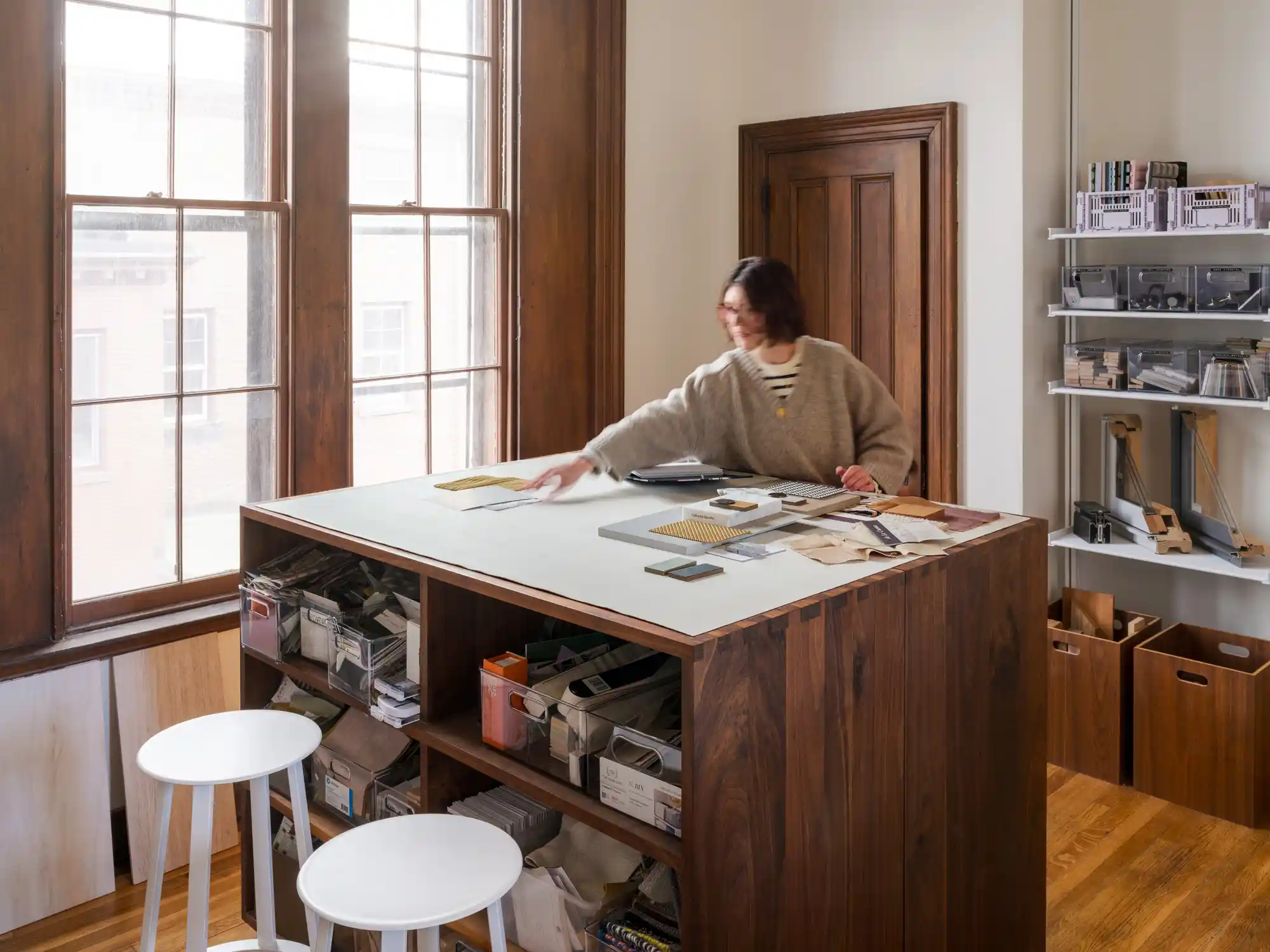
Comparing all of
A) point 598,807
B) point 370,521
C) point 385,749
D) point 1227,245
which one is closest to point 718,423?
point 370,521

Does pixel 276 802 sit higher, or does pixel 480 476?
pixel 480 476

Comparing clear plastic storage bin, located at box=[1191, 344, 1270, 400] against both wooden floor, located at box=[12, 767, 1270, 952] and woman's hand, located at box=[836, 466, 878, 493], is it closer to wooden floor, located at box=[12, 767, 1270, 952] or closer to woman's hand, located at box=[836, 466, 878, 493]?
wooden floor, located at box=[12, 767, 1270, 952]

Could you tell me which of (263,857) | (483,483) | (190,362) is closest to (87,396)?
(190,362)

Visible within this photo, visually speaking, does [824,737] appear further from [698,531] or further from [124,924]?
[124,924]

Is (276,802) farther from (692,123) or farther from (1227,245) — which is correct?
(1227,245)

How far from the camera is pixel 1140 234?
3.41m

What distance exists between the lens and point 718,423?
2.75 m

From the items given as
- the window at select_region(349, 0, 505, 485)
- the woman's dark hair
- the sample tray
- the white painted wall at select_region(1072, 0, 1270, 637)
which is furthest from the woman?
the white painted wall at select_region(1072, 0, 1270, 637)

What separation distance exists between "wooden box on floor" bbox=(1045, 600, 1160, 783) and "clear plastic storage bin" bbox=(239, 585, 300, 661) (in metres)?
2.19

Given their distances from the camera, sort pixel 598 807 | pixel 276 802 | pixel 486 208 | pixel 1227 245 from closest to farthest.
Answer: pixel 598 807 < pixel 276 802 < pixel 1227 245 < pixel 486 208

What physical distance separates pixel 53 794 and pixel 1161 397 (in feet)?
10.4

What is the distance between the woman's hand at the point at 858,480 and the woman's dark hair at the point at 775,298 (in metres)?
0.38

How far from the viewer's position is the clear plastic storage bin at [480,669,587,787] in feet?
6.02

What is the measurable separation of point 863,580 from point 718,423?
3.33 ft
